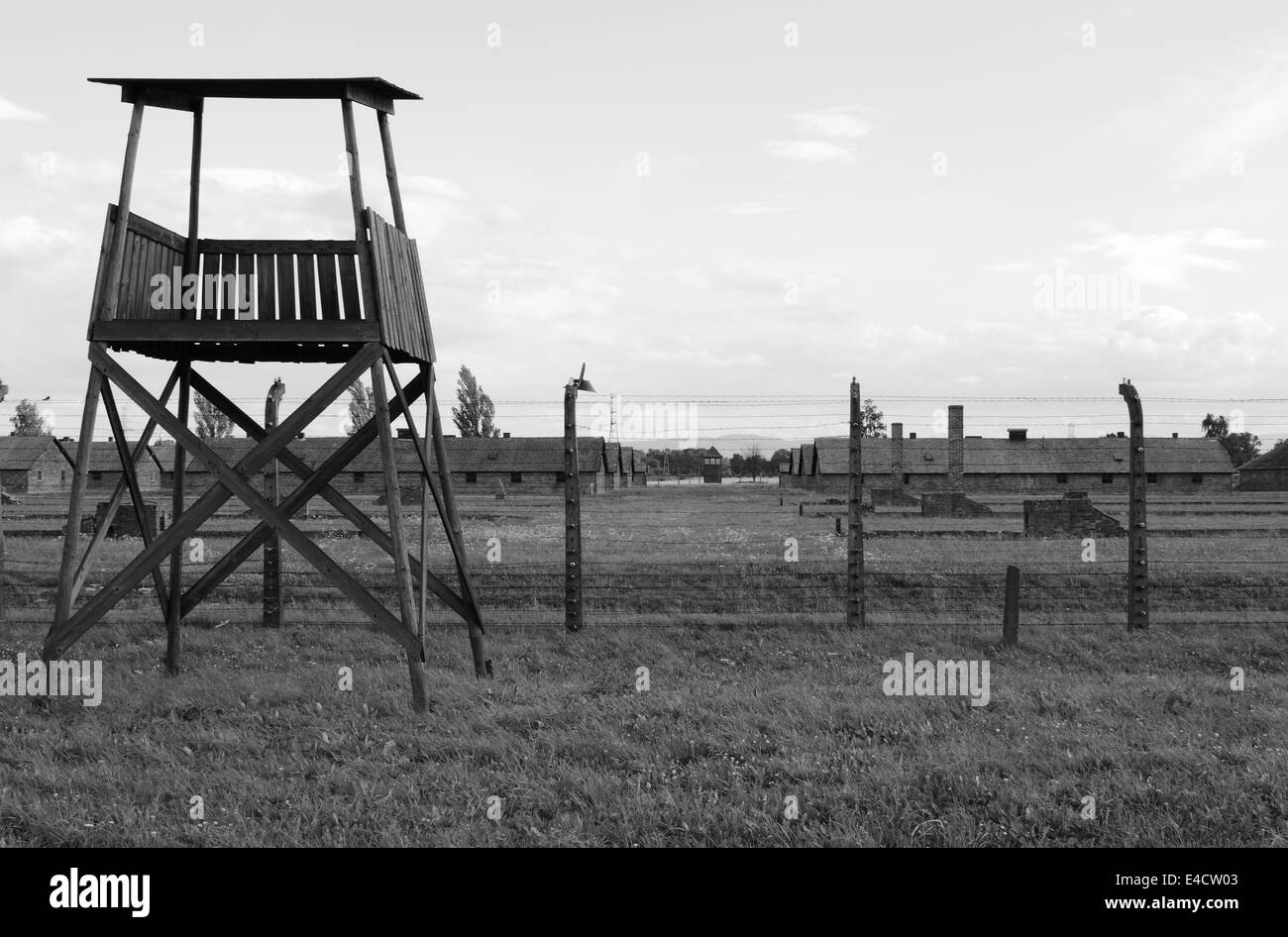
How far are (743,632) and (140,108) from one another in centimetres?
894

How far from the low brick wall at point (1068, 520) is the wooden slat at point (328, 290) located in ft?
83.2

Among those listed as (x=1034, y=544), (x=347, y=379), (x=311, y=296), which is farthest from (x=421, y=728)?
(x=1034, y=544)

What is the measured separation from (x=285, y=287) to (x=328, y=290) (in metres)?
0.47

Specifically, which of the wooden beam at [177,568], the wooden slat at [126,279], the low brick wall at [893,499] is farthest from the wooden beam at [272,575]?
the low brick wall at [893,499]

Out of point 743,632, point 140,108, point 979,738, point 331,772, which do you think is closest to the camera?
point 331,772

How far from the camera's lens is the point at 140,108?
10.2 metres

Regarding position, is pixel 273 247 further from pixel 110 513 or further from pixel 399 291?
pixel 110 513

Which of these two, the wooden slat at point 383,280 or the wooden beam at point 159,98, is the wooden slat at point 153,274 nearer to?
the wooden beam at point 159,98

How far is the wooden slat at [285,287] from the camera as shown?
32.2ft

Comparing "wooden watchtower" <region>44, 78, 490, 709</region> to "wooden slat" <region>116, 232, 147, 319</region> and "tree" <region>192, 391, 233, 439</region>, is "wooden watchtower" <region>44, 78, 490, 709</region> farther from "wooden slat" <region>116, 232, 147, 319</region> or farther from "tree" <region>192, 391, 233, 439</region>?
"tree" <region>192, 391, 233, 439</region>

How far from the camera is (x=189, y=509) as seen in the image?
9.55 meters

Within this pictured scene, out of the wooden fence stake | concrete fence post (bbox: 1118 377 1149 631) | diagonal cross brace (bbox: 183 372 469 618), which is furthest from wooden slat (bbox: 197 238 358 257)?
concrete fence post (bbox: 1118 377 1149 631)

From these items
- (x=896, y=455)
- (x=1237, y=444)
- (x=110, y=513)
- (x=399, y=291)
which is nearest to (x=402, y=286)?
(x=399, y=291)
